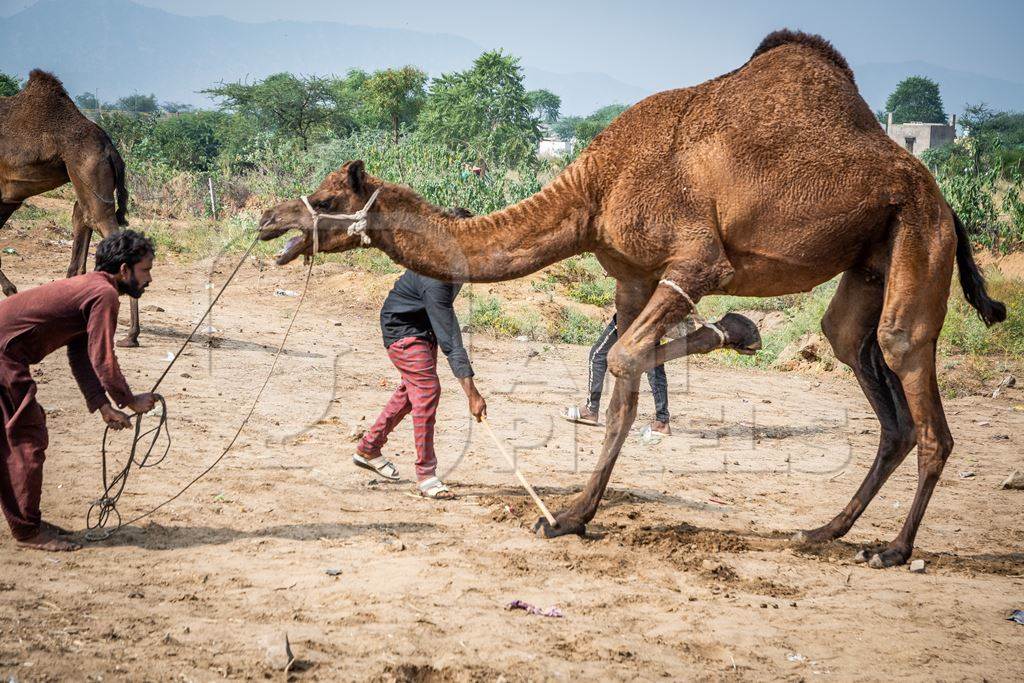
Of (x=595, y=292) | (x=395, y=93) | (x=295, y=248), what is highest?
(x=395, y=93)

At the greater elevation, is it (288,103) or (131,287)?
(288,103)

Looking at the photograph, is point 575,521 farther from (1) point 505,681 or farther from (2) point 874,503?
(2) point 874,503

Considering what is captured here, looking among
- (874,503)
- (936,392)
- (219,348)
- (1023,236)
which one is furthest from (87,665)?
(1023,236)

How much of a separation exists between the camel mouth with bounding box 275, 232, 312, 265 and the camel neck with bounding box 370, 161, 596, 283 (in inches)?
16.0

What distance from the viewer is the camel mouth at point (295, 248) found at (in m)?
5.37

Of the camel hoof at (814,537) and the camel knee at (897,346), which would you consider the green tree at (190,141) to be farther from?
the camel knee at (897,346)

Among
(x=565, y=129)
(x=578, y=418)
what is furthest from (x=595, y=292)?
(x=565, y=129)

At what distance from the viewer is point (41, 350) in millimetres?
5277

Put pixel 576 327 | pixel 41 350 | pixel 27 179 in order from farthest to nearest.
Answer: pixel 576 327
pixel 27 179
pixel 41 350

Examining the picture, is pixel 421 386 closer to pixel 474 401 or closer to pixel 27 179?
pixel 474 401

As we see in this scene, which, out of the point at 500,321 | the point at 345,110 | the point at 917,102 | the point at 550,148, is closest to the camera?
the point at 500,321

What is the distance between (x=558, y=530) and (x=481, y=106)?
35.3 meters

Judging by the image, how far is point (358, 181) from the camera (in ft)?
18.1

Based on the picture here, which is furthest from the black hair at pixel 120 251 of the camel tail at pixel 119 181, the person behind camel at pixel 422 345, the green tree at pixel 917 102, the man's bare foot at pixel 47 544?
the green tree at pixel 917 102
